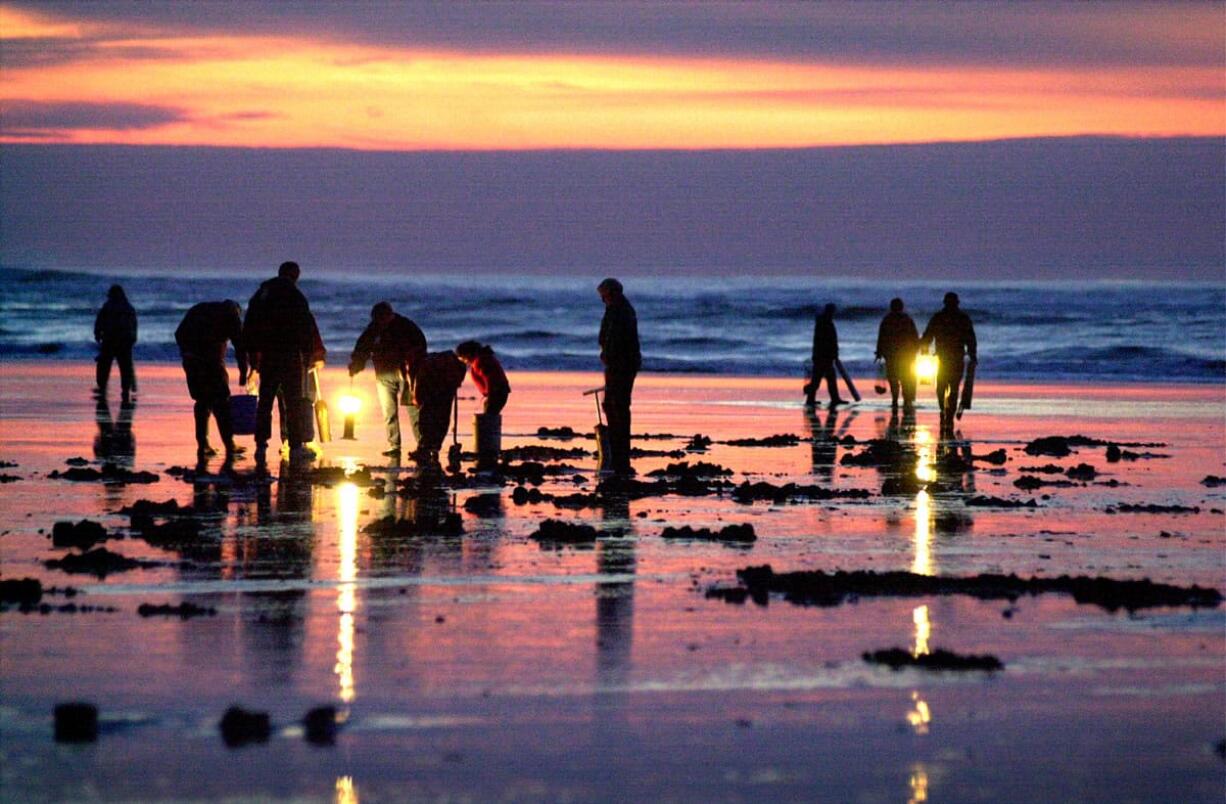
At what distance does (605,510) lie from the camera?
16438mm

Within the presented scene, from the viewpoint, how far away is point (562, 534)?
558 inches

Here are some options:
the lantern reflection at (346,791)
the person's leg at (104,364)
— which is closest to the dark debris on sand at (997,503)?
the lantern reflection at (346,791)

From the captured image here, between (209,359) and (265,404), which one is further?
(209,359)

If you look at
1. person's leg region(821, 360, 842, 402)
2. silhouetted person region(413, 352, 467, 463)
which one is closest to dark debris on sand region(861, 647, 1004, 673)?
silhouetted person region(413, 352, 467, 463)

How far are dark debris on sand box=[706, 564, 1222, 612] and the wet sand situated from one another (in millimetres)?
222

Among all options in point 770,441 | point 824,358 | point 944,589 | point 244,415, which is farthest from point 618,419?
point 824,358

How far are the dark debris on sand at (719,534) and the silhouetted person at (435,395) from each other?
7355 mm

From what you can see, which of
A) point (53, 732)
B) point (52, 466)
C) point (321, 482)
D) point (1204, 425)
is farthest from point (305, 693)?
point (1204, 425)

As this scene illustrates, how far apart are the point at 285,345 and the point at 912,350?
587 inches

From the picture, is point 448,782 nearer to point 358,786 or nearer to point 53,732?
point 358,786

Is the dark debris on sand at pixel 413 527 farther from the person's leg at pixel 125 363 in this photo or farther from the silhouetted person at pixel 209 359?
the person's leg at pixel 125 363

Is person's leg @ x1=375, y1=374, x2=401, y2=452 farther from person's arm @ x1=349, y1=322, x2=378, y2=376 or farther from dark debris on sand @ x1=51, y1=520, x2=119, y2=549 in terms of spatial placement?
dark debris on sand @ x1=51, y1=520, x2=119, y2=549

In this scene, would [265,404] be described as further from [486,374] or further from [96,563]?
[96,563]

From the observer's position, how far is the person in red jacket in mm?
21641
